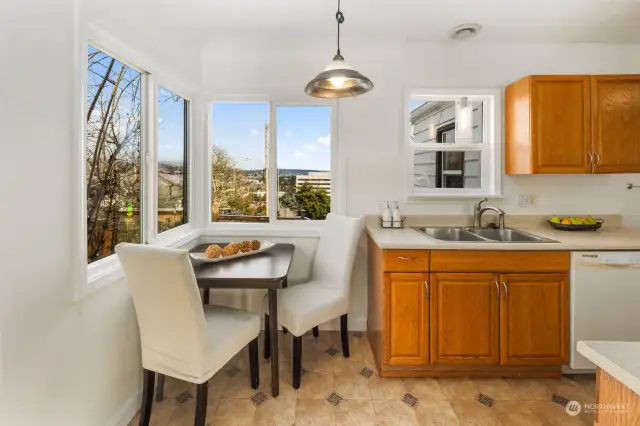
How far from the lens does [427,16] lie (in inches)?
95.8

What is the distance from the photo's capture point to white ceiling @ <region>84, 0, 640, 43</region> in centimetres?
225

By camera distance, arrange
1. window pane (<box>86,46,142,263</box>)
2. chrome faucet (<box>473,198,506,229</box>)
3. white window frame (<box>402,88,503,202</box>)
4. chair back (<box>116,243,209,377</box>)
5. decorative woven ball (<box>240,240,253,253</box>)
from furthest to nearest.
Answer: white window frame (<box>402,88,503,202</box>) < chrome faucet (<box>473,198,506,229</box>) < decorative woven ball (<box>240,240,253,253</box>) < window pane (<box>86,46,142,263</box>) < chair back (<box>116,243,209,377</box>)

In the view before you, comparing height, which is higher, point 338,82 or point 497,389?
point 338,82

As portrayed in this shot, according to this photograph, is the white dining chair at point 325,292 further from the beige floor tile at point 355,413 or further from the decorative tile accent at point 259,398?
the beige floor tile at point 355,413

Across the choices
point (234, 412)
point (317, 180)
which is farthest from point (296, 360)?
point (317, 180)

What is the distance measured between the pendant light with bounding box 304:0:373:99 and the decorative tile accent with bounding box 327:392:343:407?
1791 mm

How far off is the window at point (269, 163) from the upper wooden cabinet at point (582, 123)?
1604mm

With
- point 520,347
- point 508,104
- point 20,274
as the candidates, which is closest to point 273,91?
point 508,104

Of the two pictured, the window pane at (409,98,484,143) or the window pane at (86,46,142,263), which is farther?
the window pane at (409,98,484,143)

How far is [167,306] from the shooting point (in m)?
1.53

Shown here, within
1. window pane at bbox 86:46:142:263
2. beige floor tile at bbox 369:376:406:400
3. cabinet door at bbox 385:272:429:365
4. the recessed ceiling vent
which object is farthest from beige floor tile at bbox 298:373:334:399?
the recessed ceiling vent

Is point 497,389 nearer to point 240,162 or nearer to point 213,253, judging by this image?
point 213,253

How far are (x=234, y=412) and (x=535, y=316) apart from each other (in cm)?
191

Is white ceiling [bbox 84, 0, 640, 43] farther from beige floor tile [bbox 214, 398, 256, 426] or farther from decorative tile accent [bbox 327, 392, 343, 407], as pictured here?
decorative tile accent [bbox 327, 392, 343, 407]
